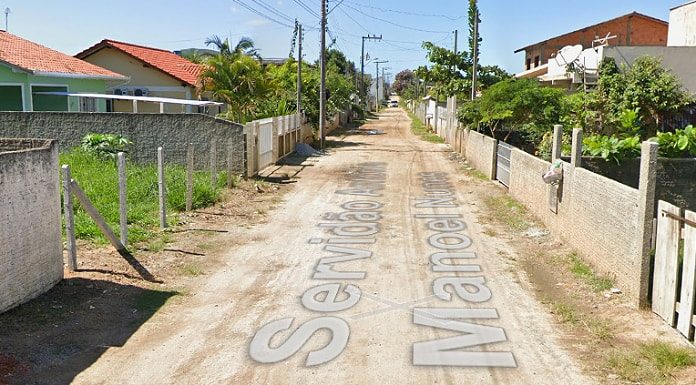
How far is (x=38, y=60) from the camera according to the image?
2358 centimetres

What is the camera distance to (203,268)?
9297 millimetres

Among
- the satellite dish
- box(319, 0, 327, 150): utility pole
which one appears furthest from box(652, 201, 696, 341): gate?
box(319, 0, 327, 150): utility pole

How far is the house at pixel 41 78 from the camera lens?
21781mm

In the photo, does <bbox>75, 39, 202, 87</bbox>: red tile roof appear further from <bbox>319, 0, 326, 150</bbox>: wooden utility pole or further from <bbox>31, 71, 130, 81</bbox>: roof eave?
<bbox>319, 0, 326, 150</bbox>: wooden utility pole

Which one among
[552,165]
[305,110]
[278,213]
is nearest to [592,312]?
[552,165]

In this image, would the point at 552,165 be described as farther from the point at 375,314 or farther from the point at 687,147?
the point at 375,314

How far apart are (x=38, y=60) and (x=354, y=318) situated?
2051cm

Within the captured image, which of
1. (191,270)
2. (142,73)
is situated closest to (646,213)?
(191,270)

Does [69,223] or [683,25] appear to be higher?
[683,25]

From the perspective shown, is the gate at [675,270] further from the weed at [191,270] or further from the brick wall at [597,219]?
the weed at [191,270]

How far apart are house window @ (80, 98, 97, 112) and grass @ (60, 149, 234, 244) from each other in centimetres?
800

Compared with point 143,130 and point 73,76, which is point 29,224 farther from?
point 73,76

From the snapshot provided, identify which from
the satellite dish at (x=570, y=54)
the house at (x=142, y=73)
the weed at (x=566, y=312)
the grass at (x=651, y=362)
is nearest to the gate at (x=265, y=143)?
the satellite dish at (x=570, y=54)

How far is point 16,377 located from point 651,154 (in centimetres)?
653
